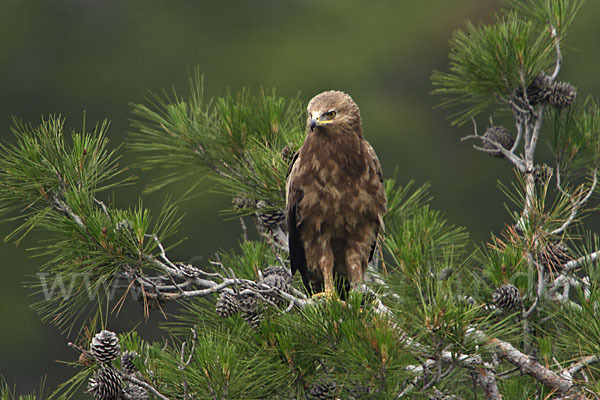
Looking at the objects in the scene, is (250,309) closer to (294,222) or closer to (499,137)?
(294,222)

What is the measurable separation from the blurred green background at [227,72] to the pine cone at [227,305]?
6442 millimetres

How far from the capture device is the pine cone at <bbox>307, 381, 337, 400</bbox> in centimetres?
214

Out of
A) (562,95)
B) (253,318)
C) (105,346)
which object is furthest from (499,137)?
(105,346)

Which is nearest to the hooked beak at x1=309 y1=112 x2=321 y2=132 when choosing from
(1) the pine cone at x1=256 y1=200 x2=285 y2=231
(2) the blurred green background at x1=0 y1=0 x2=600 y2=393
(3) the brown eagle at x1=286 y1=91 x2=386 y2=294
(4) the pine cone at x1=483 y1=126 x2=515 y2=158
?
(3) the brown eagle at x1=286 y1=91 x2=386 y2=294

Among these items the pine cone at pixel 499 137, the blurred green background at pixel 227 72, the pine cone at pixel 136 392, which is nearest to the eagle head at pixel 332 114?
the pine cone at pixel 499 137

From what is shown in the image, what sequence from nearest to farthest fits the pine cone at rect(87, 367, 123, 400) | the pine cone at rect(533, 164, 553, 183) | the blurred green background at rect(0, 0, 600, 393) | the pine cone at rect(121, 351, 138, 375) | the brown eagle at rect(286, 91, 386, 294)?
the pine cone at rect(87, 367, 123, 400) < the pine cone at rect(121, 351, 138, 375) < the pine cone at rect(533, 164, 553, 183) < the brown eagle at rect(286, 91, 386, 294) < the blurred green background at rect(0, 0, 600, 393)

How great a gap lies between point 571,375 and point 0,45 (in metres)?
8.93

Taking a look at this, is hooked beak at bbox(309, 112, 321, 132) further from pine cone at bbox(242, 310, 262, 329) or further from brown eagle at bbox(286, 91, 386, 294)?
pine cone at bbox(242, 310, 262, 329)

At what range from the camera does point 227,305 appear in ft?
7.16

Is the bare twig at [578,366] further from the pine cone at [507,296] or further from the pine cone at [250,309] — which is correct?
the pine cone at [250,309]

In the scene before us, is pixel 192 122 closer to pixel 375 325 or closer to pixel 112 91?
pixel 375 325

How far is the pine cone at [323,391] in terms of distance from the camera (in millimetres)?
2141

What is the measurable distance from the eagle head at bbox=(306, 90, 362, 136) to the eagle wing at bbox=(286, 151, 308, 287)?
0.48 ft

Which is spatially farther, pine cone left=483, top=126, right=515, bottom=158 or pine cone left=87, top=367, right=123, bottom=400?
pine cone left=483, top=126, right=515, bottom=158
